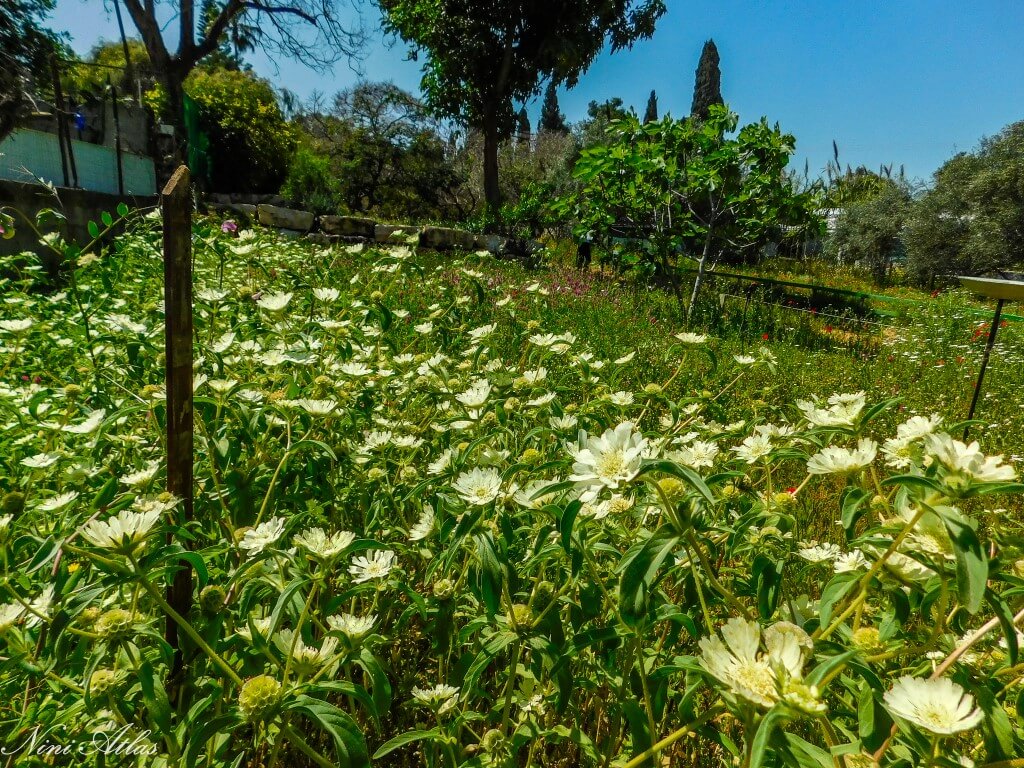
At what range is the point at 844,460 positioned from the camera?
921mm

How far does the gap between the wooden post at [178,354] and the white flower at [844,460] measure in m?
1.03

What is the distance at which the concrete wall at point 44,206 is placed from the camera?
4.50 metres

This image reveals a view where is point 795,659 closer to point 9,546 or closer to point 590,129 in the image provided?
point 9,546

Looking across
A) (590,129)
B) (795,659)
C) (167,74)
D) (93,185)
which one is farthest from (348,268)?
(590,129)

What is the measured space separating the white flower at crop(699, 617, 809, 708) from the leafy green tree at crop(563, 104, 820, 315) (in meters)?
5.84

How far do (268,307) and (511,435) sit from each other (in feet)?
2.70

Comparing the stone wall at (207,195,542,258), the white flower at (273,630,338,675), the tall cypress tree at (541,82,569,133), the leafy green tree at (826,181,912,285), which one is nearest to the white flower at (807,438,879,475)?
the white flower at (273,630,338,675)

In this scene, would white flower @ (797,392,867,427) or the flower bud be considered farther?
white flower @ (797,392,867,427)

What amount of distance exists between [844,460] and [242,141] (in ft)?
46.9

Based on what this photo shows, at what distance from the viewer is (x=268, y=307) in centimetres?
170

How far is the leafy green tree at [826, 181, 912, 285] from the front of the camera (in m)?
21.5

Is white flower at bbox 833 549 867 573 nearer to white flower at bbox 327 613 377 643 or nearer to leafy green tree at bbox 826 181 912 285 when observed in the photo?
white flower at bbox 327 613 377 643

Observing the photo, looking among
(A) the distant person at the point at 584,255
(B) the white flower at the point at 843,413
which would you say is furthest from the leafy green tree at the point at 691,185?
(B) the white flower at the point at 843,413

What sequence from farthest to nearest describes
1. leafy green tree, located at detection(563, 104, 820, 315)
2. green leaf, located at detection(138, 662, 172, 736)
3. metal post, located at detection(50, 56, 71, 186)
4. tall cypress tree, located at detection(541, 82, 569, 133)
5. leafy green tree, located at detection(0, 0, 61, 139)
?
tall cypress tree, located at detection(541, 82, 569, 133) < leafy green tree, located at detection(0, 0, 61, 139) < leafy green tree, located at detection(563, 104, 820, 315) < metal post, located at detection(50, 56, 71, 186) < green leaf, located at detection(138, 662, 172, 736)
